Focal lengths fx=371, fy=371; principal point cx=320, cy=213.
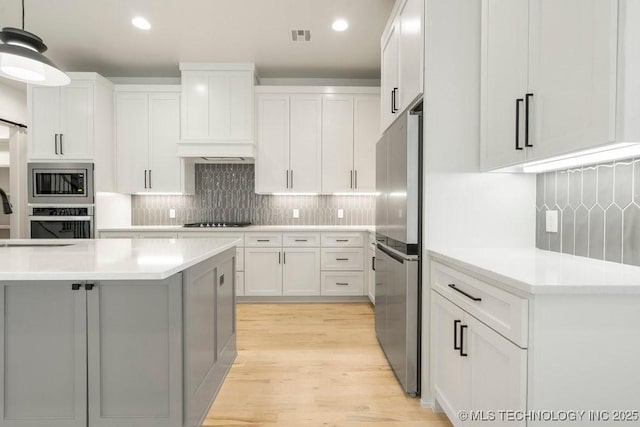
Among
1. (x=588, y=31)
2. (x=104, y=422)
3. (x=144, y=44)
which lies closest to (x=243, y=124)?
(x=144, y=44)

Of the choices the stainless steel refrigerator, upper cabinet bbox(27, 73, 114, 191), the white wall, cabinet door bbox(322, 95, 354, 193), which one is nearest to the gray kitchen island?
the stainless steel refrigerator

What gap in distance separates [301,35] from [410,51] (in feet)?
5.66

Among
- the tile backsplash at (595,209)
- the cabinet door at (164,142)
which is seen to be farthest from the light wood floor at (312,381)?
the cabinet door at (164,142)

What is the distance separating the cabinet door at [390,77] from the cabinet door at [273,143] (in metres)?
1.73

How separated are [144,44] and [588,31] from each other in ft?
13.2

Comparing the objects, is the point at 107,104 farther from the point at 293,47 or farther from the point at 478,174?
the point at 478,174

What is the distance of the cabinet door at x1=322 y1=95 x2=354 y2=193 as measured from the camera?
4.52m

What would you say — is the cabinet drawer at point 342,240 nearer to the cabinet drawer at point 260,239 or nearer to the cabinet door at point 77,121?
the cabinet drawer at point 260,239

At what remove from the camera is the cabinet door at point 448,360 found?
1.68 meters

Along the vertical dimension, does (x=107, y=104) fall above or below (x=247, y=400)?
above

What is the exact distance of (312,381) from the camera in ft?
8.03

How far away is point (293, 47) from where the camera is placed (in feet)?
12.9

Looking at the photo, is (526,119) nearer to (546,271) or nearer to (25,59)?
(546,271)

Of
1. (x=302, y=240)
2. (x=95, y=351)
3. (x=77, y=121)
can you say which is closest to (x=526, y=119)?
(x=95, y=351)
